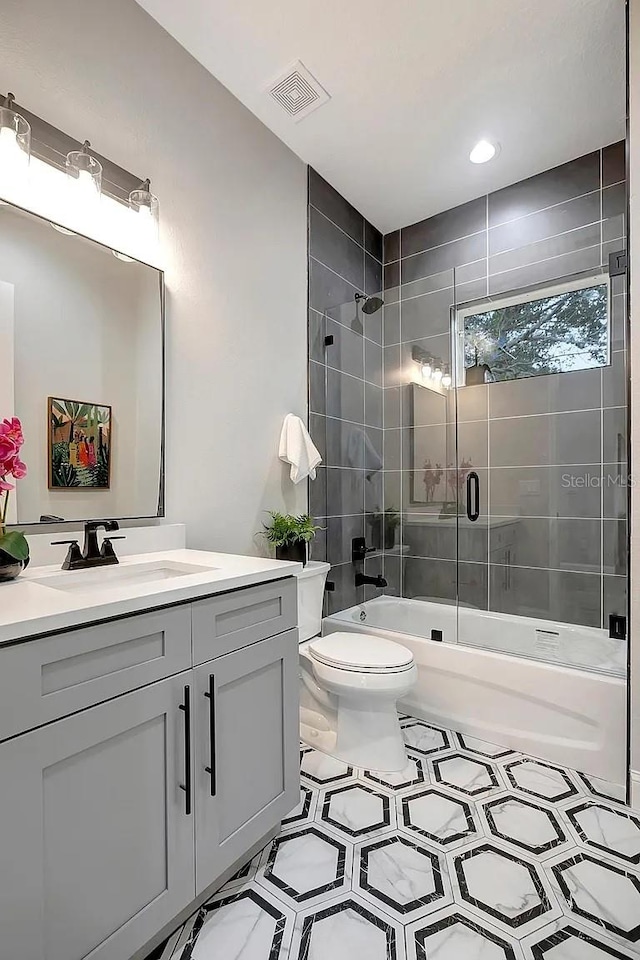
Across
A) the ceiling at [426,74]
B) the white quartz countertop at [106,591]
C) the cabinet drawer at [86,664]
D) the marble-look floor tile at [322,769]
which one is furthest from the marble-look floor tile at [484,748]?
the ceiling at [426,74]

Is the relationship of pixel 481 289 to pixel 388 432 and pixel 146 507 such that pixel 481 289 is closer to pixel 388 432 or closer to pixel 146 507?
pixel 388 432

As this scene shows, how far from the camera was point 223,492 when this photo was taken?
2.11 metres

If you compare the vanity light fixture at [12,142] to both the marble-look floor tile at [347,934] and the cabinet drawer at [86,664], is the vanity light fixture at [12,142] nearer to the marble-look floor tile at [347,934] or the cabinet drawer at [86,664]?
the cabinet drawer at [86,664]

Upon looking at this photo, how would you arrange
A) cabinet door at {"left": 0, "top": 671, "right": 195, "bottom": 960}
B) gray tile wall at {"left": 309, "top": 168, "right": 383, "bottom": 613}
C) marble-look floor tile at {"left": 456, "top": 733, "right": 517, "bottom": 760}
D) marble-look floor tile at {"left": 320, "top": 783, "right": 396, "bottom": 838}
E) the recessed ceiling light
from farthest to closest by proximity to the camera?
gray tile wall at {"left": 309, "top": 168, "right": 383, "bottom": 613}, the recessed ceiling light, marble-look floor tile at {"left": 456, "top": 733, "right": 517, "bottom": 760}, marble-look floor tile at {"left": 320, "top": 783, "right": 396, "bottom": 838}, cabinet door at {"left": 0, "top": 671, "right": 195, "bottom": 960}

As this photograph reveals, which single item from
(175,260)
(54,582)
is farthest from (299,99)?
(54,582)

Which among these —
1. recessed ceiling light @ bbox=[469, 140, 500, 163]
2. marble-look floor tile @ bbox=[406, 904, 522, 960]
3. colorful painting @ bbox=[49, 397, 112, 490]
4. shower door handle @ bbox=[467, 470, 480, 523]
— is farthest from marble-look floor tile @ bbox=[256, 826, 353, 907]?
recessed ceiling light @ bbox=[469, 140, 500, 163]

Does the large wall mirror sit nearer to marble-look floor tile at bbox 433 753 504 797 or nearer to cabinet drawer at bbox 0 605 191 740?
cabinet drawer at bbox 0 605 191 740

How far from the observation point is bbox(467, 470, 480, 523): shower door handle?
2570mm

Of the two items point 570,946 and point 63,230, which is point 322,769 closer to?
point 570,946

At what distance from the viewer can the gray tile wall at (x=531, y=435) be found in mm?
2381

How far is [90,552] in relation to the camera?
1.50 meters

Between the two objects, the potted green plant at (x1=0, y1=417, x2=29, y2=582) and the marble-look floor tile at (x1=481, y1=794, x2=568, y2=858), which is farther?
the marble-look floor tile at (x1=481, y1=794, x2=568, y2=858)

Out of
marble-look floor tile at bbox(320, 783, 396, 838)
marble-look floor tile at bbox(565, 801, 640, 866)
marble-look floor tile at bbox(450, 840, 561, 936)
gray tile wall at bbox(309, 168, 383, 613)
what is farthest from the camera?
gray tile wall at bbox(309, 168, 383, 613)

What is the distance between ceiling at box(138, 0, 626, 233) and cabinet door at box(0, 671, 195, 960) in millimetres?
2242
